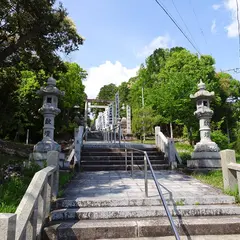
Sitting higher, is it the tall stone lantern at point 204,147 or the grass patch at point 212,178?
the tall stone lantern at point 204,147

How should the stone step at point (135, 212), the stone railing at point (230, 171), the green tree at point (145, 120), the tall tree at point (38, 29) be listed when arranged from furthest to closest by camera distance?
1. the green tree at point (145, 120)
2. the tall tree at point (38, 29)
3. the stone railing at point (230, 171)
4. the stone step at point (135, 212)

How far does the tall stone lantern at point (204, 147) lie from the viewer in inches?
293

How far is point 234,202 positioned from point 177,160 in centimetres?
415

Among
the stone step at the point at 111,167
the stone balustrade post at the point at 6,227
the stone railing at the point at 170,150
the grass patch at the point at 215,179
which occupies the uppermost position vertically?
the stone railing at the point at 170,150

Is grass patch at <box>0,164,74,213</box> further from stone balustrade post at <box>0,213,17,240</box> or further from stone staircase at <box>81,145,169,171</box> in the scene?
stone staircase at <box>81,145,169,171</box>

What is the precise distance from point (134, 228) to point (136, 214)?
37 cm

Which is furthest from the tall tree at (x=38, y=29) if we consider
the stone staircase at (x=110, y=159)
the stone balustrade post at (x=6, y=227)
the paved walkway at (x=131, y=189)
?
the stone balustrade post at (x=6, y=227)

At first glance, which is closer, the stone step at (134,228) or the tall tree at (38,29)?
the stone step at (134,228)

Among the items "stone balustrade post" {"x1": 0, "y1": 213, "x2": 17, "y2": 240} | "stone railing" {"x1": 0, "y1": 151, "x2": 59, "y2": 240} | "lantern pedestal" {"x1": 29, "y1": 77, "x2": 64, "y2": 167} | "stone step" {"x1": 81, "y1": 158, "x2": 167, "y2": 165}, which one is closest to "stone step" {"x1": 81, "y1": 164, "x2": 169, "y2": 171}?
"stone step" {"x1": 81, "y1": 158, "x2": 167, "y2": 165}

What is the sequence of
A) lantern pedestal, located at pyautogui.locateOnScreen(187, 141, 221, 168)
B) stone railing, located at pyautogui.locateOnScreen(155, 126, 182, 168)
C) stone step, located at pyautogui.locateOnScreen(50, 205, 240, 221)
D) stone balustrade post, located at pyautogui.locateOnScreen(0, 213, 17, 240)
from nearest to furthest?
stone balustrade post, located at pyautogui.locateOnScreen(0, 213, 17, 240) < stone step, located at pyautogui.locateOnScreen(50, 205, 240, 221) < lantern pedestal, located at pyautogui.locateOnScreen(187, 141, 221, 168) < stone railing, located at pyautogui.locateOnScreen(155, 126, 182, 168)

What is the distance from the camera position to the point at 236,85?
25734mm

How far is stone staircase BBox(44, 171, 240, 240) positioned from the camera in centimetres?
318

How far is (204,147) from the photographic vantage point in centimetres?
762

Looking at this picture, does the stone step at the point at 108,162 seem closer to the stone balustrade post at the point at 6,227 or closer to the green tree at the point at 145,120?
the stone balustrade post at the point at 6,227
